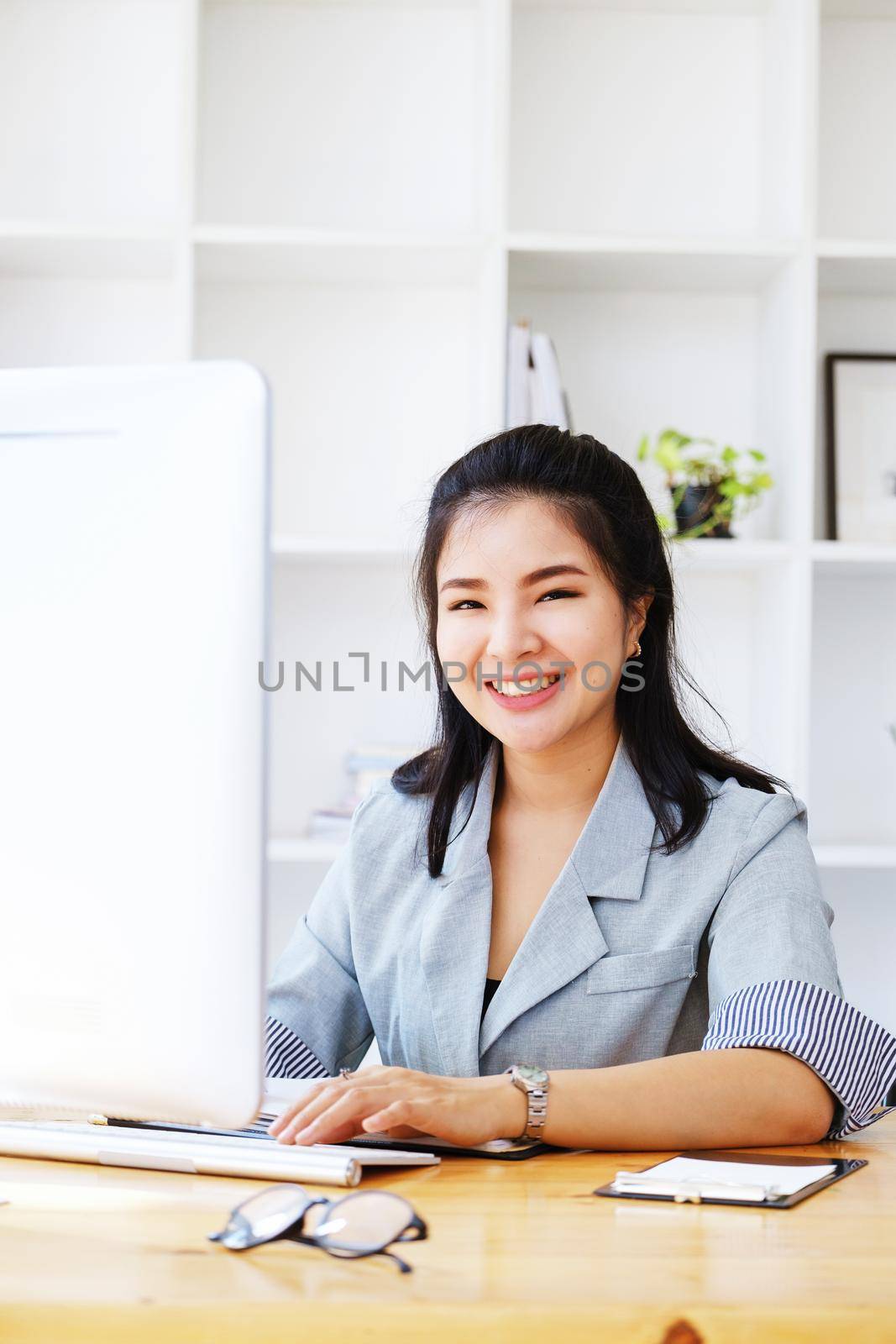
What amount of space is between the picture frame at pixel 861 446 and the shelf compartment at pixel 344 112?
839 mm

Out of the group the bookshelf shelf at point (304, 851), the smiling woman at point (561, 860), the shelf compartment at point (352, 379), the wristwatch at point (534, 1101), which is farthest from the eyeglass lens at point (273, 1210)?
the shelf compartment at point (352, 379)

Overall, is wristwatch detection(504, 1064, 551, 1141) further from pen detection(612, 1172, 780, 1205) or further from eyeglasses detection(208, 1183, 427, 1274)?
eyeglasses detection(208, 1183, 427, 1274)

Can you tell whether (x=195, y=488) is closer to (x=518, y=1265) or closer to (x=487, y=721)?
(x=518, y=1265)

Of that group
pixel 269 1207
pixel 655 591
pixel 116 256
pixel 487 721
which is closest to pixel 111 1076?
pixel 269 1207

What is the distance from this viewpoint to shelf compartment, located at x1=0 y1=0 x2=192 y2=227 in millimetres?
2668

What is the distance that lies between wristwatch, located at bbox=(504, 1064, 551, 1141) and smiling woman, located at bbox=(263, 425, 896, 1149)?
0.16 m

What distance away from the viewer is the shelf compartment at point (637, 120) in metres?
2.67

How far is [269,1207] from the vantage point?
0.72m

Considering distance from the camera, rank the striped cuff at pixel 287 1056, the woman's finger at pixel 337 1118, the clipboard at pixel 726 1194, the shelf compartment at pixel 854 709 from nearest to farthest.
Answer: the clipboard at pixel 726 1194 < the woman's finger at pixel 337 1118 < the striped cuff at pixel 287 1056 < the shelf compartment at pixel 854 709

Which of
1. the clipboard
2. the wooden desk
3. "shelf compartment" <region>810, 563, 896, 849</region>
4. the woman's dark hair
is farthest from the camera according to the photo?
"shelf compartment" <region>810, 563, 896, 849</region>

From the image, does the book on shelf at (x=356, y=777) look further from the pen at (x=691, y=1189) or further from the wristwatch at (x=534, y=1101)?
the pen at (x=691, y=1189)

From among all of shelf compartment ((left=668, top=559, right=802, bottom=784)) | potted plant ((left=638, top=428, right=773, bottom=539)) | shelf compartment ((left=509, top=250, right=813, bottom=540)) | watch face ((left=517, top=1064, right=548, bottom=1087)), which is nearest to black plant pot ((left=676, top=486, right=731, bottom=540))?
potted plant ((left=638, top=428, right=773, bottom=539))

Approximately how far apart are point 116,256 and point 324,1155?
2.08 m

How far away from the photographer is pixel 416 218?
2678 mm
